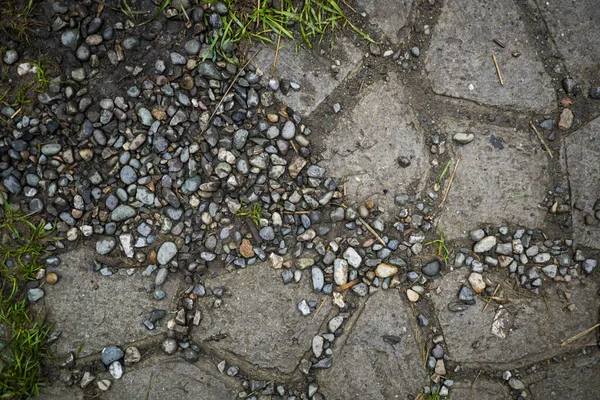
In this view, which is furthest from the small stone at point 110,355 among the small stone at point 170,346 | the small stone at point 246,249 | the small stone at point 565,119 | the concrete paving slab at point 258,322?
the small stone at point 565,119

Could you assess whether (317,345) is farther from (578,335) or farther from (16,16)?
(16,16)

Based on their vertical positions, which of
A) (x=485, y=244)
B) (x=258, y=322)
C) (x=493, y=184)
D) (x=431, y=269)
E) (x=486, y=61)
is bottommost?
(x=258, y=322)

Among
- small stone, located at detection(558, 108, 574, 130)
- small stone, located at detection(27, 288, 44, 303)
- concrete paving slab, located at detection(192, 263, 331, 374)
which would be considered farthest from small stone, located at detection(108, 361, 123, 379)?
small stone, located at detection(558, 108, 574, 130)

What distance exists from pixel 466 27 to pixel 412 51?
287mm

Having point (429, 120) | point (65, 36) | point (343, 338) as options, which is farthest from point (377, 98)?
point (65, 36)

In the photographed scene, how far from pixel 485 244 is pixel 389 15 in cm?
117

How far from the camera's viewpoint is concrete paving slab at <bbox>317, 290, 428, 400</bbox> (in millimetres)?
2287

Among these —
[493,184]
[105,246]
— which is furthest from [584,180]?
[105,246]

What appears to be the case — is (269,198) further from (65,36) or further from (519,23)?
(519,23)

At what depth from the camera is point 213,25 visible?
2.25 meters

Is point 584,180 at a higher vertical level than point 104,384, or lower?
higher

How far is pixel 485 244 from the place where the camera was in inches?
90.9

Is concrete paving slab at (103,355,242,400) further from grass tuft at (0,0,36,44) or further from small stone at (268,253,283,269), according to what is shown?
grass tuft at (0,0,36,44)

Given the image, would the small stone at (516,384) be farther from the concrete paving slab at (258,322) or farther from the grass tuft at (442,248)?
the concrete paving slab at (258,322)
